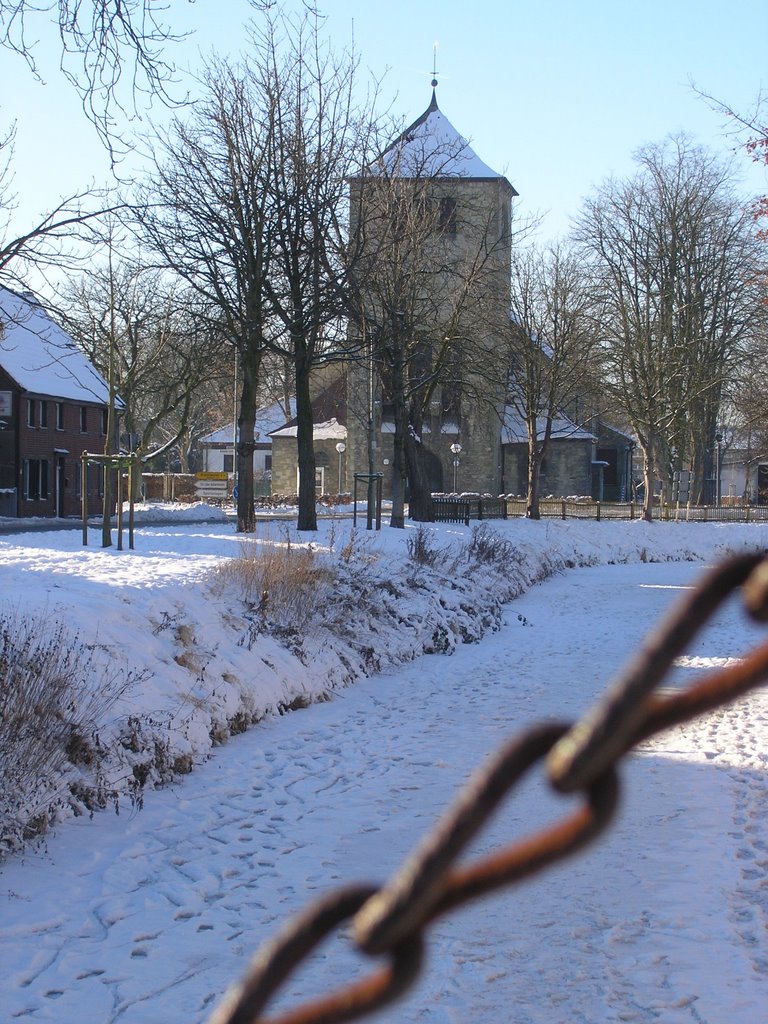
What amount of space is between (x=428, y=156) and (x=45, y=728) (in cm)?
2982

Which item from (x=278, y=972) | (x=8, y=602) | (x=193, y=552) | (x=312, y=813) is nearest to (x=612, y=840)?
(x=312, y=813)

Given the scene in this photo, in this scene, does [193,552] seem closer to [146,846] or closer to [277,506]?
[146,846]

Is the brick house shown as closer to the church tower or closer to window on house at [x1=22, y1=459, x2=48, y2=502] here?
window on house at [x1=22, y1=459, x2=48, y2=502]

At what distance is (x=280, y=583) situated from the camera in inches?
637

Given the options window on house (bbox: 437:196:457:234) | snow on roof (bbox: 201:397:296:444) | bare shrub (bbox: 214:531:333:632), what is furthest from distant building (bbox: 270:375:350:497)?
bare shrub (bbox: 214:531:333:632)

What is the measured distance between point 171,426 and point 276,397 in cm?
1470

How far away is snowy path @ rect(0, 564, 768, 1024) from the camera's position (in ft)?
20.7

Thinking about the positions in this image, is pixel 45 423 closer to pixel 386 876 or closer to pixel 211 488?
pixel 211 488

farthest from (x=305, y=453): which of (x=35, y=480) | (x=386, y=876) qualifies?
(x=35, y=480)

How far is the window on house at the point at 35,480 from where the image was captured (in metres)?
48.4

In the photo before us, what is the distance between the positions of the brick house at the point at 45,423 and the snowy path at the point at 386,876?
3692 centimetres

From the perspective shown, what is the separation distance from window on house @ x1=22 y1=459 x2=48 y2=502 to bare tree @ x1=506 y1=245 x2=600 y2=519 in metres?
19.2

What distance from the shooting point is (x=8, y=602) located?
1185 cm

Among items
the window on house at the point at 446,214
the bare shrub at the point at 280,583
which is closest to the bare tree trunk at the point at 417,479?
the window on house at the point at 446,214
